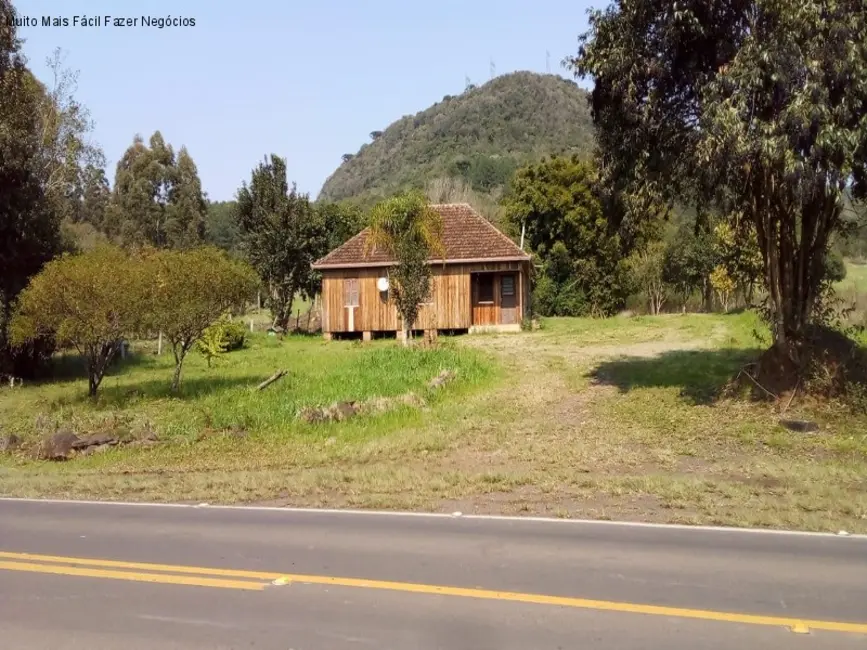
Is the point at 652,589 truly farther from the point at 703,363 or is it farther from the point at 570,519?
the point at 703,363

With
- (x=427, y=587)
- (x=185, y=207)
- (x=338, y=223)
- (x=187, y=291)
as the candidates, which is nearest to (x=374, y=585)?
(x=427, y=587)

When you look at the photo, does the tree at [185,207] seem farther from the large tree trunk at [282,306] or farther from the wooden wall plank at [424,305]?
the wooden wall plank at [424,305]

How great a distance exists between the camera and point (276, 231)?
3684cm

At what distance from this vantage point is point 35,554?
27.5ft

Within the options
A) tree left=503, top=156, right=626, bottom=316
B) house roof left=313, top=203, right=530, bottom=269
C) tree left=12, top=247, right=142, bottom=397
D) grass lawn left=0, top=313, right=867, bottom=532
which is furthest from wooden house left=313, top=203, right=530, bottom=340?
tree left=12, top=247, right=142, bottom=397

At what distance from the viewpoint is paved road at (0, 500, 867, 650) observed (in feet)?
18.7

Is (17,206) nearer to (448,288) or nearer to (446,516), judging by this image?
(448,288)

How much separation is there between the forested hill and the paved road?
9613 cm

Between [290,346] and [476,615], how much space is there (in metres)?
28.1

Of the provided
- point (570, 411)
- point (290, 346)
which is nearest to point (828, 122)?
point (570, 411)

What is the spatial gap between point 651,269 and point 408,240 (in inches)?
1038

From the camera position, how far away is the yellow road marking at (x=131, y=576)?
7.01 metres

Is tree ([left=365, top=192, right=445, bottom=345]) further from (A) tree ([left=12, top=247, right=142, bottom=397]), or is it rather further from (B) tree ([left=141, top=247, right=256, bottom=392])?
(A) tree ([left=12, top=247, right=142, bottom=397])

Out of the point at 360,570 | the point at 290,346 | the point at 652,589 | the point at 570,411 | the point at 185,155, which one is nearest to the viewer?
the point at 652,589
